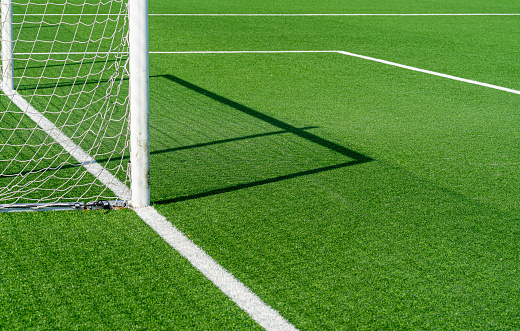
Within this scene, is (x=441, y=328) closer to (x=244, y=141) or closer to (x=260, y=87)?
(x=244, y=141)

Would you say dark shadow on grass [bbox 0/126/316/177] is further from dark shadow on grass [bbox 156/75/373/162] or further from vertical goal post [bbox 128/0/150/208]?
vertical goal post [bbox 128/0/150/208]

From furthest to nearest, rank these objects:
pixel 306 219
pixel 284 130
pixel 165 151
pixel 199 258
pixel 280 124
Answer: pixel 280 124 → pixel 284 130 → pixel 165 151 → pixel 306 219 → pixel 199 258

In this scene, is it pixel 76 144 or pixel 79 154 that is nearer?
pixel 79 154

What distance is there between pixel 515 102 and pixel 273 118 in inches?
119

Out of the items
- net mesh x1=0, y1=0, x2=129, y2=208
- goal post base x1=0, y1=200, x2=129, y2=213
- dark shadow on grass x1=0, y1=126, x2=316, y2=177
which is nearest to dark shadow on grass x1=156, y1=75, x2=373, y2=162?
dark shadow on grass x1=0, y1=126, x2=316, y2=177

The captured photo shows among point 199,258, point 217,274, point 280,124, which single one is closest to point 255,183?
point 199,258

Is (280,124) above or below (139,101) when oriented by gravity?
below

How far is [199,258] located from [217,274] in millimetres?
194

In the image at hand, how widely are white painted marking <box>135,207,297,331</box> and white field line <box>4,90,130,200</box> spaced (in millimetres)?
407

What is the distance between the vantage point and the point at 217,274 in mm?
2910

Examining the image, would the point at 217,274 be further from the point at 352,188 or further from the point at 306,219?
the point at 352,188

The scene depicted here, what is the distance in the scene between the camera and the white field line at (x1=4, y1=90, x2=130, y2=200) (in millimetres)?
3984

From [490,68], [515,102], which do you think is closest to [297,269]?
[515,102]

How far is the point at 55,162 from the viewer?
14.5ft
